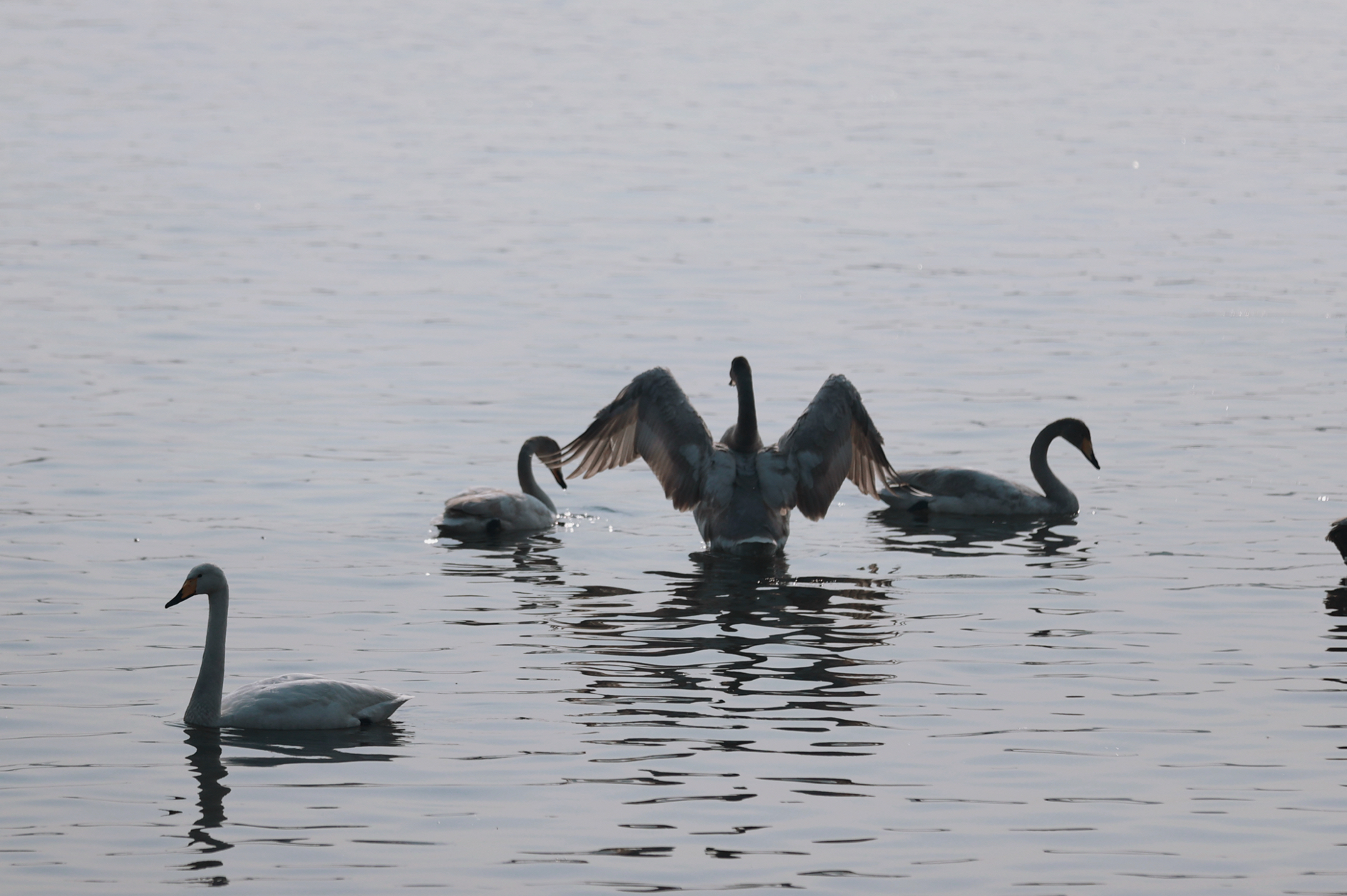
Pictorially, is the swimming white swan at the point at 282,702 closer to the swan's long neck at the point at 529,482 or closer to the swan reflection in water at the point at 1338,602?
the swan reflection in water at the point at 1338,602

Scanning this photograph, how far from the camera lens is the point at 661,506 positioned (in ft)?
55.6

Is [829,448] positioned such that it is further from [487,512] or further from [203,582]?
[203,582]

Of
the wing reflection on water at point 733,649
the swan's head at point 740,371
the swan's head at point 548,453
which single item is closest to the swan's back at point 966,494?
the swan's head at point 740,371

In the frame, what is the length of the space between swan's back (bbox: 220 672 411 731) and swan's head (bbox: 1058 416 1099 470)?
8.30m

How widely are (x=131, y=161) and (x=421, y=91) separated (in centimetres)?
1288

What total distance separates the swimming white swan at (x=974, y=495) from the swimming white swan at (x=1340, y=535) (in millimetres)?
2633

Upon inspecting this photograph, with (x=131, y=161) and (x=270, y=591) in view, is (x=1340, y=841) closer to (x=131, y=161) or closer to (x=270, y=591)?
(x=270, y=591)

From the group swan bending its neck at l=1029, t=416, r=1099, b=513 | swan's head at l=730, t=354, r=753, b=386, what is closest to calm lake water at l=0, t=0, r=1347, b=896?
swan bending its neck at l=1029, t=416, r=1099, b=513

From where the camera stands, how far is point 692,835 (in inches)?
352

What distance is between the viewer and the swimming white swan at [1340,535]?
1397 centimetres

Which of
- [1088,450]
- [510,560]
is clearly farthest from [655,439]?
[1088,450]

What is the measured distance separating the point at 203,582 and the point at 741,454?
6.03 metres

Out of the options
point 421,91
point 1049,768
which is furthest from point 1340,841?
point 421,91

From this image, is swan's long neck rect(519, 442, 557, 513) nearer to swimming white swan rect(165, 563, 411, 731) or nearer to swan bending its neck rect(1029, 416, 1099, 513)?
swan bending its neck rect(1029, 416, 1099, 513)
